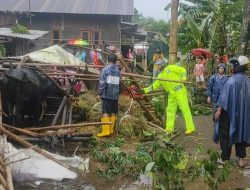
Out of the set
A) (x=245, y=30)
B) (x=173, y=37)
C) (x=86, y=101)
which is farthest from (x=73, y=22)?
(x=173, y=37)

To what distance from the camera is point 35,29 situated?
2422cm

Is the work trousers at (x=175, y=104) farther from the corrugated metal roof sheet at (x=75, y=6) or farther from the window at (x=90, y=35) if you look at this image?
the window at (x=90, y=35)

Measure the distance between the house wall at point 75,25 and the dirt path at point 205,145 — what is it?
1289 cm

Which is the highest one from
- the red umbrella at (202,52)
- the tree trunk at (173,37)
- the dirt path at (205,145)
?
the tree trunk at (173,37)

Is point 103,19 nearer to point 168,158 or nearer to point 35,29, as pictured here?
point 35,29

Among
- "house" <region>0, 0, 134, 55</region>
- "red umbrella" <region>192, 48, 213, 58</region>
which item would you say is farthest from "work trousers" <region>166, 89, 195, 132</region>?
"house" <region>0, 0, 134, 55</region>

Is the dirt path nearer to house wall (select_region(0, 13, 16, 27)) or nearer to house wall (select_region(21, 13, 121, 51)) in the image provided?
house wall (select_region(21, 13, 121, 51))

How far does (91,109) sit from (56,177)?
10.6 ft

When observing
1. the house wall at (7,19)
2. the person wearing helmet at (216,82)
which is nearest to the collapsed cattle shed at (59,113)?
the person wearing helmet at (216,82)

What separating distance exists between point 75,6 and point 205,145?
17215mm

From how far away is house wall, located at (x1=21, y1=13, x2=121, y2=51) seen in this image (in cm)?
2389

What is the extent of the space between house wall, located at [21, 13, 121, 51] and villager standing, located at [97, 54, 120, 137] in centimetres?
1533

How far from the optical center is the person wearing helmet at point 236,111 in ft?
21.2

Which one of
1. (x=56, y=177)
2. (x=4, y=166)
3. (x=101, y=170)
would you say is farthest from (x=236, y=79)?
(x=4, y=166)
